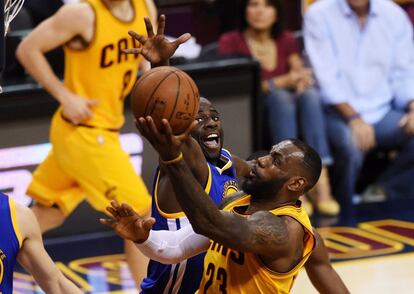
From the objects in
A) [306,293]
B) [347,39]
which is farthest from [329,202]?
[306,293]

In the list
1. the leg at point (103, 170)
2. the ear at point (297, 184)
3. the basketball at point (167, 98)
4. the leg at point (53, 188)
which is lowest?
the leg at point (53, 188)

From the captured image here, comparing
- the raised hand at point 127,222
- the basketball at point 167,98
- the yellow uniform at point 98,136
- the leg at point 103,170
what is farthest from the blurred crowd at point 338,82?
the raised hand at point 127,222

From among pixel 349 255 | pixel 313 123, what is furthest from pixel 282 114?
pixel 349 255

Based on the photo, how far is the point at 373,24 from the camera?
8648 mm

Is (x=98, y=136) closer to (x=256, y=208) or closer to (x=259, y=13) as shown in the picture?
(x=259, y=13)

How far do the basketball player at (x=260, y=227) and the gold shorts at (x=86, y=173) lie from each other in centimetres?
215

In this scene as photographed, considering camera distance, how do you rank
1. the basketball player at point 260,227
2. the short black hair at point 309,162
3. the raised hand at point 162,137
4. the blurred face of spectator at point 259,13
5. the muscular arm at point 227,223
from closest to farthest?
the raised hand at point 162,137 < the muscular arm at point 227,223 < the basketball player at point 260,227 < the short black hair at point 309,162 < the blurred face of spectator at point 259,13

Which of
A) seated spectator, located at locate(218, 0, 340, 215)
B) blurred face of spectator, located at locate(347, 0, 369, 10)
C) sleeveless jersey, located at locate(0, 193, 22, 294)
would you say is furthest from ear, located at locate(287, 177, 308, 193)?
blurred face of spectator, located at locate(347, 0, 369, 10)

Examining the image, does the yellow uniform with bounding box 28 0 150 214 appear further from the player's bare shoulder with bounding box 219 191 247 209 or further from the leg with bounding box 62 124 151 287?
the player's bare shoulder with bounding box 219 191 247 209

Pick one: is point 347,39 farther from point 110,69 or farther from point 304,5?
point 110,69

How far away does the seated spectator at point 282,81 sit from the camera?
8.24 m

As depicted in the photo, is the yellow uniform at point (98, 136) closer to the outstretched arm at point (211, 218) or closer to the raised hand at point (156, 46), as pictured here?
the raised hand at point (156, 46)

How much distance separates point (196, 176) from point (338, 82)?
4.26 meters

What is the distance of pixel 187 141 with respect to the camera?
14.0ft
